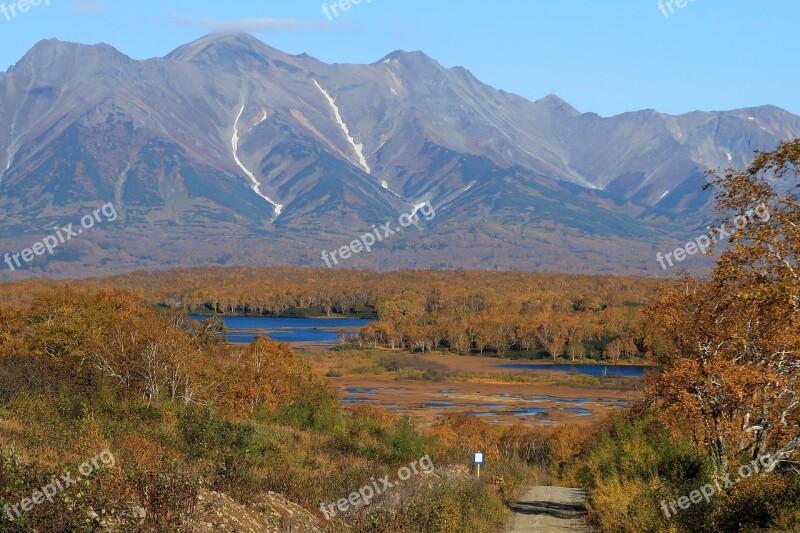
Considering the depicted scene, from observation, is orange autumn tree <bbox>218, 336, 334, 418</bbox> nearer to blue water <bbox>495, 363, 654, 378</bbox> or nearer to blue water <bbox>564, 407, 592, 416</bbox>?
blue water <bbox>564, 407, 592, 416</bbox>

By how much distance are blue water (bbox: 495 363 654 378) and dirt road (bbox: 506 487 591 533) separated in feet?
393

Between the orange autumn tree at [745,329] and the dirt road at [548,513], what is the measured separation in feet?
12.9

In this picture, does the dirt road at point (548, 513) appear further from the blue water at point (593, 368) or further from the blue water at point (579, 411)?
the blue water at point (593, 368)

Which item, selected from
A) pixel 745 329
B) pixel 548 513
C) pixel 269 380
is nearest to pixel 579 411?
pixel 269 380

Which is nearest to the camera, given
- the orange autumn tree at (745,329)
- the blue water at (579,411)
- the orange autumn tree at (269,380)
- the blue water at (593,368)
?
the orange autumn tree at (745,329)

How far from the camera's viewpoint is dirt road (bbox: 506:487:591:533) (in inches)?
963

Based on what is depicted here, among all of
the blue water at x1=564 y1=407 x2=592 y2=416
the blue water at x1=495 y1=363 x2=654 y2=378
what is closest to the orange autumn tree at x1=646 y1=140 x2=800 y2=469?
the blue water at x1=564 y1=407 x2=592 y2=416

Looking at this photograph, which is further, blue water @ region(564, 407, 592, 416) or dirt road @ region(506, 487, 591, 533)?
blue water @ region(564, 407, 592, 416)

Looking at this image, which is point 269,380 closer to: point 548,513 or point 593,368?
point 548,513

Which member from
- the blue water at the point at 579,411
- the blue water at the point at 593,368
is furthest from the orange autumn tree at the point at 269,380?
the blue water at the point at 593,368

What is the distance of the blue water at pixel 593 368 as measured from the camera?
6072 inches

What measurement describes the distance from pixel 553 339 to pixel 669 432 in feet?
518

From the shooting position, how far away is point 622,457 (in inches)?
1155

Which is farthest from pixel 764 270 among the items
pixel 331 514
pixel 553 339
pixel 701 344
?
pixel 553 339
